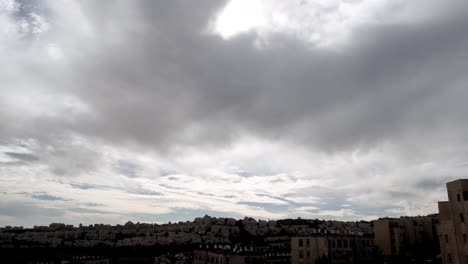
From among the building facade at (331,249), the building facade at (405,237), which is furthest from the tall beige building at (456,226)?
the building facade at (405,237)

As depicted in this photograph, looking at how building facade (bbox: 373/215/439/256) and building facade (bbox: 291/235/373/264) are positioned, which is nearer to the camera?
building facade (bbox: 291/235/373/264)

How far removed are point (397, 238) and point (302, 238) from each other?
45.9 meters

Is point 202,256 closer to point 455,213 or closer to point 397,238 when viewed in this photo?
point 397,238

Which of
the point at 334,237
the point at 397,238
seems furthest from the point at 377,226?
the point at 334,237

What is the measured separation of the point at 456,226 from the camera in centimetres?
6650

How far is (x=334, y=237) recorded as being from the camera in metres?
104

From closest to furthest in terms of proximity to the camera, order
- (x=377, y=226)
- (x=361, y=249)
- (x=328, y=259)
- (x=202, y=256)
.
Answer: (x=328, y=259) → (x=361, y=249) → (x=202, y=256) → (x=377, y=226)

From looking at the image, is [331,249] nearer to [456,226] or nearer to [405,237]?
[456,226]

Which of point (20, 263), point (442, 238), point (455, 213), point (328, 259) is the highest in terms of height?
point (455, 213)

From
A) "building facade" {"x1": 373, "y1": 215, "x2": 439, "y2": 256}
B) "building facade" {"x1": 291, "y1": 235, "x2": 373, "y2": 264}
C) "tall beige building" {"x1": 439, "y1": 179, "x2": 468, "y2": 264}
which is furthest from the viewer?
"building facade" {"x1": 373, "y1": 215, "x2": 439, "y2": 256}

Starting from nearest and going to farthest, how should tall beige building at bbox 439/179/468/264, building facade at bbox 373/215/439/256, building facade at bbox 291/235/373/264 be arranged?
tall beige building at bbox 439/179/468/264, building facade at bbox 291/235/373/264, building facade at bbox 373/215/439/256

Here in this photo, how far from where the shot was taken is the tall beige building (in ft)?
213

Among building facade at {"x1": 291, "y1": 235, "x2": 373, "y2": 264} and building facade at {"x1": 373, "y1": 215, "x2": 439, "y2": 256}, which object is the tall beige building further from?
building facade at {"x1": 373, "y1": 215, "x2": 439, "y2": 256}

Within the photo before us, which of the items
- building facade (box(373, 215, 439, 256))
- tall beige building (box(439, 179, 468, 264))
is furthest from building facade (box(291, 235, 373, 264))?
tall beige building (box(439, 179, 468, 264))
